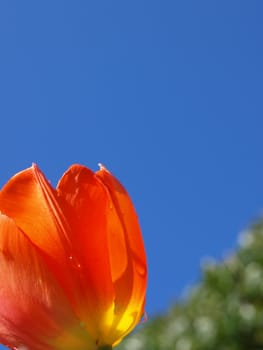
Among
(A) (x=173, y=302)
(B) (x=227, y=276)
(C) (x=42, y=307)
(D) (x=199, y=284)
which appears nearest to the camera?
(C) (x=42, y=307)

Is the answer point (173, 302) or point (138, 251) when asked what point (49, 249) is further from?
point (173, 302)

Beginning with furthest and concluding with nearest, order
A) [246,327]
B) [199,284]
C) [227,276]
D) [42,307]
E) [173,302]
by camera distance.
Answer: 1. [173,302]
2. [199,284]
3. [227,276]
4. [246,327]
5. [42,307]

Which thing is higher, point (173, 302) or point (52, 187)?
point (173, 302)

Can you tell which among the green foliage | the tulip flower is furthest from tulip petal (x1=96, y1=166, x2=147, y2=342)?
the green foliage

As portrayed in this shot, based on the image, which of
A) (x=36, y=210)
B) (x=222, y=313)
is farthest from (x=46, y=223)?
(x=222, y=313)

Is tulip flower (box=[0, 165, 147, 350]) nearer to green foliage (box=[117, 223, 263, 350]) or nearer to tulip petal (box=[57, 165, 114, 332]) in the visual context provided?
tulip petal (box=[57, 165, 114, 332])

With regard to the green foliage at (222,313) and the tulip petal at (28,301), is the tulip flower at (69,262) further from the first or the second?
the green foliage at (222,313)

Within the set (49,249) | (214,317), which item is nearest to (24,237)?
(49,249)

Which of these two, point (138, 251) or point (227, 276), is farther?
point (227, 276)
